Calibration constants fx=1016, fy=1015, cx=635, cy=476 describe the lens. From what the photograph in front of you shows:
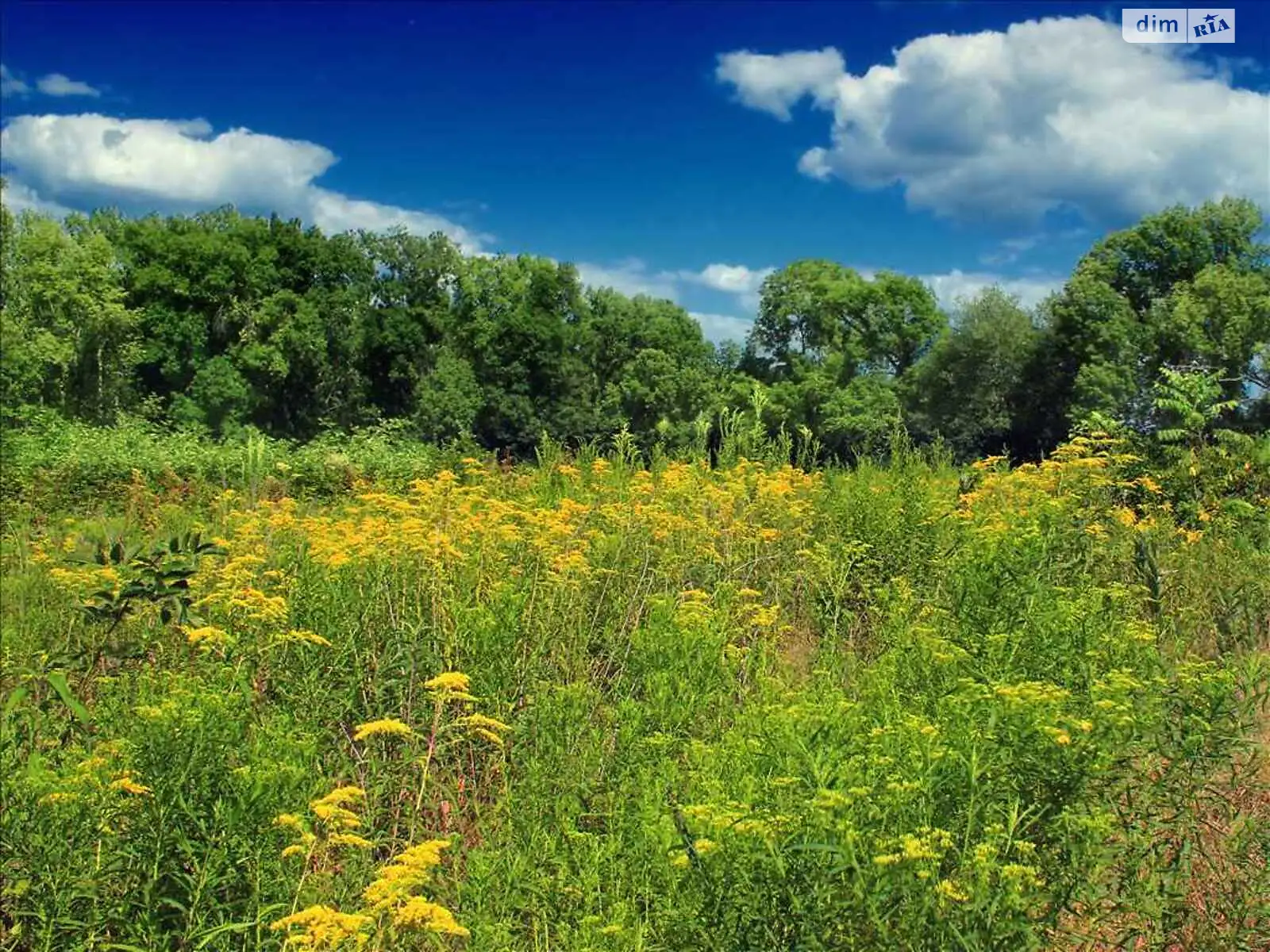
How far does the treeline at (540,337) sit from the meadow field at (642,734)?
2715 cm

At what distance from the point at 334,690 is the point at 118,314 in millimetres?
35986

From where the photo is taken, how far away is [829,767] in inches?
99.3

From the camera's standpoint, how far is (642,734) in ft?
11.1

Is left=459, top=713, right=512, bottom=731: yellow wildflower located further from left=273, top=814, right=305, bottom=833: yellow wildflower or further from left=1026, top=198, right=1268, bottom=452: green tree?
left=1026, top=198, right=1268, bottom=452: green tree

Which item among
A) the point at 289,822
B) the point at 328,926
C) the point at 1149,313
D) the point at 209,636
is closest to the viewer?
the point at 328,926

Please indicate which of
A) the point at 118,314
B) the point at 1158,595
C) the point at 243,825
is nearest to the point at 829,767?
the point at 243,825

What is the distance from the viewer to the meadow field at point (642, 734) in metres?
2.21

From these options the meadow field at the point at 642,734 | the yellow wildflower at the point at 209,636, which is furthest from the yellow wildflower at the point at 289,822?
the yellow wildflower at the point at 209,636

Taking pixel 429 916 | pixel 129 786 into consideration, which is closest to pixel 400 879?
pixel 429 916

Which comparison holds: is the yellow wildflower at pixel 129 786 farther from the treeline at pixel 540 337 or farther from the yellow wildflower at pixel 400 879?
the treeline at pixel 540 337

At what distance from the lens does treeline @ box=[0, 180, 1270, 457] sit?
33.2m

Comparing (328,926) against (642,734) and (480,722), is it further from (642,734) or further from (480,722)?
(642,734)

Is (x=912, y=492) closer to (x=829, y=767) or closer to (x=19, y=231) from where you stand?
(x=829, y=767)

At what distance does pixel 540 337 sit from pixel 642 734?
1450 inches
